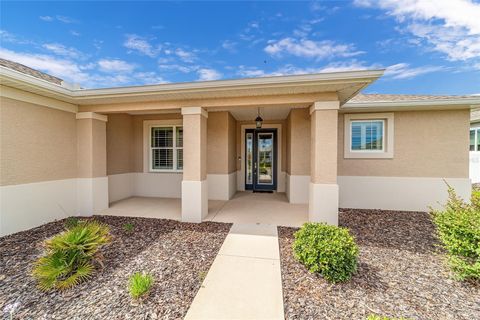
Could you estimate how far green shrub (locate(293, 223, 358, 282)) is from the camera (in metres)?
2.67

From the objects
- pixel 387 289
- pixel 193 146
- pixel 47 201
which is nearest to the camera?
pixel 387 289

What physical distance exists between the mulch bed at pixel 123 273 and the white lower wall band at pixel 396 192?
454 cm

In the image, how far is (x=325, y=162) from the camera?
4492mm

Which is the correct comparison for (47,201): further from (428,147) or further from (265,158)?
(428,147)

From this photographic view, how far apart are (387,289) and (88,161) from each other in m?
7.29

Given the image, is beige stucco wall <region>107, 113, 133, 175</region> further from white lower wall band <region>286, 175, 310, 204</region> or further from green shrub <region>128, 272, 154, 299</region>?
white lower wall band <region>286, 175, 310, 204</region>

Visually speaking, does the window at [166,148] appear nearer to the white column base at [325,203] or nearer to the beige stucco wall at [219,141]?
the beige stucco wall at [219,141]

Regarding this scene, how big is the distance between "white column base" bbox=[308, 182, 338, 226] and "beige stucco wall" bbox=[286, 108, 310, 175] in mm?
2197

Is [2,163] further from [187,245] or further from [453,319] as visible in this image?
[453,319]

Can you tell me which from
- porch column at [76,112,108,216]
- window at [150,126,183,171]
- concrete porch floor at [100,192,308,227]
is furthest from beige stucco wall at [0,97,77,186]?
window at [150,126,183,171]

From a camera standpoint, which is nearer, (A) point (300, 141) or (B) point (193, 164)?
(B) point (193, 164)

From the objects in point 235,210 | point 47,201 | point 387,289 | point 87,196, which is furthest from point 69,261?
point 387,289

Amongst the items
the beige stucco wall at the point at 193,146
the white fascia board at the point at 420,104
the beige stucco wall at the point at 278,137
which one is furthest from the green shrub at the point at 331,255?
the beige stucco wall at the point at 278,137

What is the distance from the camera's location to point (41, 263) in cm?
276
